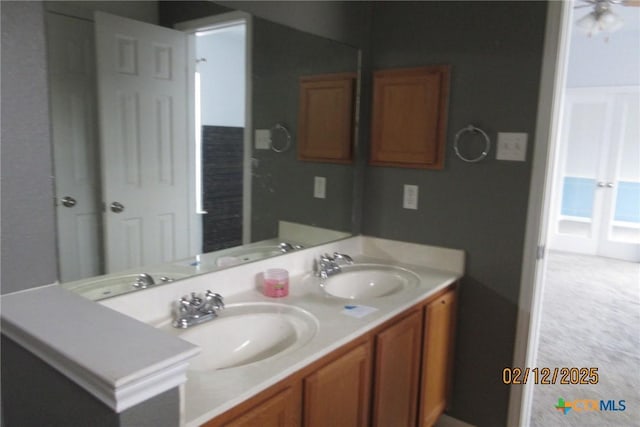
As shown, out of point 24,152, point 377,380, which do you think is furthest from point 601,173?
point 24,152

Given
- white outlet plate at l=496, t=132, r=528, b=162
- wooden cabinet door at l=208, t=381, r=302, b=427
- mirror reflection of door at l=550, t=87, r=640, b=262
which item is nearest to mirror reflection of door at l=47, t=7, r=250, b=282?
wooden cabinet door at l=208, t=381, r=302, b=427

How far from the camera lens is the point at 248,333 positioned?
149 cm

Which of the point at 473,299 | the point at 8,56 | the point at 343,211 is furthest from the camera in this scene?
the point at 343,211

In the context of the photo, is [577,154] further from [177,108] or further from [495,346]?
[177,108]

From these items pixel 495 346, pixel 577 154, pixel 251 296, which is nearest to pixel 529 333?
pixel 495 346

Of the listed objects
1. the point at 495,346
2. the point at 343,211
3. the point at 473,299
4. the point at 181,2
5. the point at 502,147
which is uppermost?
the point at 181,2

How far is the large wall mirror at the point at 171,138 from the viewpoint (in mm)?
1267

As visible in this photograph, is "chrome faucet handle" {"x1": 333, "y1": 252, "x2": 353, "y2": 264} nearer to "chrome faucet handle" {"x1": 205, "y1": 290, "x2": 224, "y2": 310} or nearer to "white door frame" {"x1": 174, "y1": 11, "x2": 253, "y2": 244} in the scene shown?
"white door frame" {"x1": 174, "y1": 11, "x2": 253, "y2": 244}

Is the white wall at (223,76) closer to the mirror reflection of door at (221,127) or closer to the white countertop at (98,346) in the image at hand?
the mirror reflection of door at (221,127)

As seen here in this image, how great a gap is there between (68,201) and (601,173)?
5.90 m

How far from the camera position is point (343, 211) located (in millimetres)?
2312

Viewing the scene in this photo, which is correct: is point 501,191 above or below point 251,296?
above

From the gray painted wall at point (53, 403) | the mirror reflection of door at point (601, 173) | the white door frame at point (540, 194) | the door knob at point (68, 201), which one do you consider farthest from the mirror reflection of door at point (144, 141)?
the mirror reflection of door at point (601, 173)

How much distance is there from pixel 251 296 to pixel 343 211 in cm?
78
